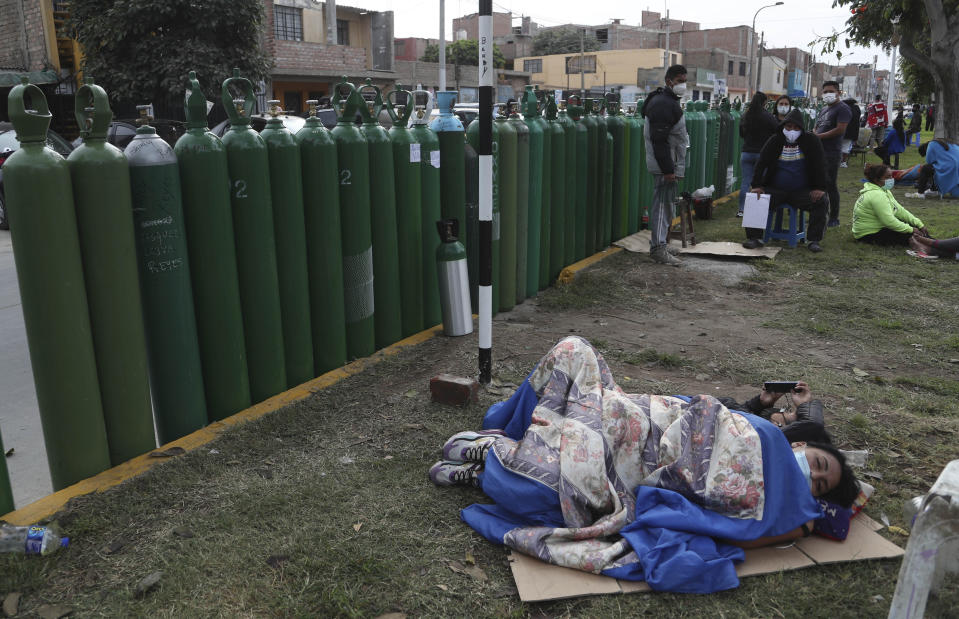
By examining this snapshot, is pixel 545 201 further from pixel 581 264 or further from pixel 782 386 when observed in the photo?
pixel 782 386

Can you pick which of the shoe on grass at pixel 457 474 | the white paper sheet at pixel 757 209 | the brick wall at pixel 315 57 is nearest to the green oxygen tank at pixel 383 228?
the shoe on grass at pixel 457 474

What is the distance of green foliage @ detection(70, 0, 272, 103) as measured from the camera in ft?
57.2

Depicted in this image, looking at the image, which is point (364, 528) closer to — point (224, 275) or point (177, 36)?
point (224, 275)

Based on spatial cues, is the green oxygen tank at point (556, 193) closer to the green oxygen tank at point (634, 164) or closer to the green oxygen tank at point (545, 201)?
the green oxygen tank at point (545, 201)

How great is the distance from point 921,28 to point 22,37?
24722mm

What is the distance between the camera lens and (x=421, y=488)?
132 inches

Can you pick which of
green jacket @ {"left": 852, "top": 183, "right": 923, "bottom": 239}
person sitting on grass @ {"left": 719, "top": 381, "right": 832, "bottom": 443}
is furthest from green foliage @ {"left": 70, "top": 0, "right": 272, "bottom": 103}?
person sitting on grass @ {"left": 719, "top": 381, "right": 832, "bottom": 443}

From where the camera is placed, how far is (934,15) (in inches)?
623

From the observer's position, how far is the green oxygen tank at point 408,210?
509cm

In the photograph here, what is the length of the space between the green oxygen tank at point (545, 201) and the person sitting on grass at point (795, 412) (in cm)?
335

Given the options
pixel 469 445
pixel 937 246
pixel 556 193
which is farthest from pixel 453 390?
pixel 937 246

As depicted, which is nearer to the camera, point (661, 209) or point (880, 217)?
point (661, 209)

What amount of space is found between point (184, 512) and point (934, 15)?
1829 centimetres

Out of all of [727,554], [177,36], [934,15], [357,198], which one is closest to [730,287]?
[357,198]
